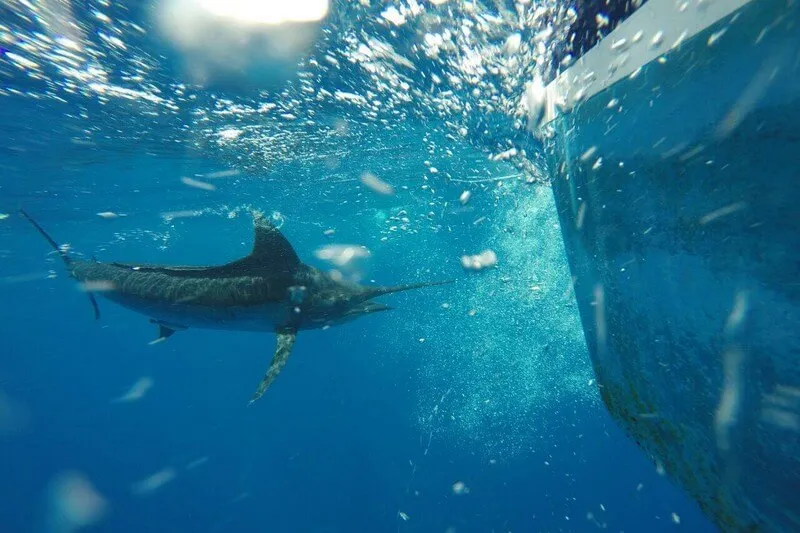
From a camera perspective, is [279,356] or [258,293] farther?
[258,293]

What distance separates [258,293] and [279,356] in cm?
110

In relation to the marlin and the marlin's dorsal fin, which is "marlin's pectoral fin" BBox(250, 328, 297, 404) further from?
the marlin's dorsal fin

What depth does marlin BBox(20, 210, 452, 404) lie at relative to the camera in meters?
6.02

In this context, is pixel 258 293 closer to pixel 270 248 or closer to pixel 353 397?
pixel 270 248

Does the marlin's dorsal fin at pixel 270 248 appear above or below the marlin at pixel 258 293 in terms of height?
above

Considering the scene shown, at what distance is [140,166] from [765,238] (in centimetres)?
1820

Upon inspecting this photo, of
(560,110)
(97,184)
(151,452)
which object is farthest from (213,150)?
(151,452)

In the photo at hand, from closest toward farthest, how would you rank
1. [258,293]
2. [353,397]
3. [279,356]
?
[279,356] < [258,293] < [353,397]

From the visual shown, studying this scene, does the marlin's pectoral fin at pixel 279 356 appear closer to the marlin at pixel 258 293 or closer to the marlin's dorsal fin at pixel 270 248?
the marlin at pixel 258 293

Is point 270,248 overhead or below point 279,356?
overhead

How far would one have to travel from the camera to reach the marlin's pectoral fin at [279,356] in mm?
5393

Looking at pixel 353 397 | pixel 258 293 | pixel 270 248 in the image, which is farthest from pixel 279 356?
pixel 353 397

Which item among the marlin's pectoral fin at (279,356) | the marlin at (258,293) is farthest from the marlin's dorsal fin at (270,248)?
the marlin's pectoral fin at (279,356)

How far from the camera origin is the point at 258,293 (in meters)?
6.02
